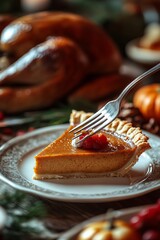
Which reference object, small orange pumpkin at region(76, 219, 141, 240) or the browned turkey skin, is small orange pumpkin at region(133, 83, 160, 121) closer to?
the browned turkey skin

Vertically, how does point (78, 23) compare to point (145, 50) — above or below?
above

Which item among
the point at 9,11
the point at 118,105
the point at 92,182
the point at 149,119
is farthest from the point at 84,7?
the point at 92,182

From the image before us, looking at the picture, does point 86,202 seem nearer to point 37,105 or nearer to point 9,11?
point 37,105

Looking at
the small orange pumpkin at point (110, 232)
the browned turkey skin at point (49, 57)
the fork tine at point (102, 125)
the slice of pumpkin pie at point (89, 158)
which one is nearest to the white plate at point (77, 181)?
the slice of pumpkin pie at point (89, 158)

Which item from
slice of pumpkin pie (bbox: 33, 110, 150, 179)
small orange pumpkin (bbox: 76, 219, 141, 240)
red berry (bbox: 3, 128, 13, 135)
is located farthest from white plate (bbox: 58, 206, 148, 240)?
red berry (bbox: 3, 128, 13, 135)

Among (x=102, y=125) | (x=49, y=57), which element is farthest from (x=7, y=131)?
(x=102, y=125)

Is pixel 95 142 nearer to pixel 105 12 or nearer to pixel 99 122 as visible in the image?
pixel 99 122

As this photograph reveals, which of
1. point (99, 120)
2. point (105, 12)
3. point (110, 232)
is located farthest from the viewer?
point (105, 12)

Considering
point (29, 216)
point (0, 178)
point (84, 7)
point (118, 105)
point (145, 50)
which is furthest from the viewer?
point (84, 7)
